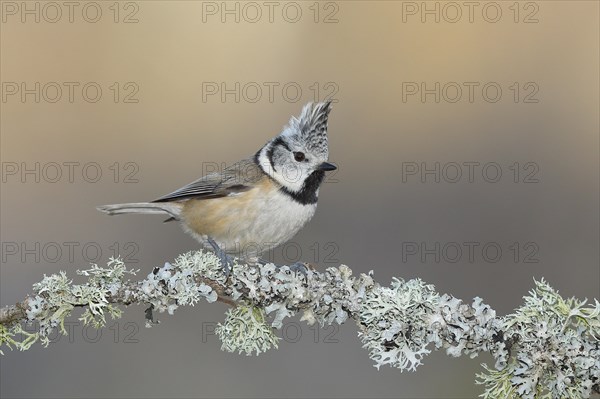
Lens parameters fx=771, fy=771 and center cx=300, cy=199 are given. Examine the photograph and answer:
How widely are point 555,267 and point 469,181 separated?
2.94ft

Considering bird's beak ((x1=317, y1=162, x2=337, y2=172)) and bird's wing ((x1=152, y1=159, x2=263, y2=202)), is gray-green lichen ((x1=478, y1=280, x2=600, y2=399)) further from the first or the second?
bird's wing ((x1=152, y1=159, x2=263, y2=202))

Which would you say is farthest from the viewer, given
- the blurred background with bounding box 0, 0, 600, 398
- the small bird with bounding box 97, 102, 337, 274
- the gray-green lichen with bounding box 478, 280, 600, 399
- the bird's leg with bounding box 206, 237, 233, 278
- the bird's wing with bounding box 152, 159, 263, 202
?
the blurred background with bounding box 0, 0, 600, 398

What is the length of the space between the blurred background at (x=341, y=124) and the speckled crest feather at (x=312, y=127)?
1.16 meters

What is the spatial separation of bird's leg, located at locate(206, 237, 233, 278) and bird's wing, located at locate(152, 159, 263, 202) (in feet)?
0.92

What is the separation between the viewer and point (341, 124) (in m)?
5.92

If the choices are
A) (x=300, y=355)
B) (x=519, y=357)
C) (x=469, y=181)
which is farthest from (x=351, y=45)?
(x=519, y=357)

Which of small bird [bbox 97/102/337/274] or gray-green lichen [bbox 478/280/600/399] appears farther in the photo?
small bird [bbox 97/102/337/274]

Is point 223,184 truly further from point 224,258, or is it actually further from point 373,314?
point 373,314

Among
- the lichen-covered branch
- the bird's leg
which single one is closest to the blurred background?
the bird's leg

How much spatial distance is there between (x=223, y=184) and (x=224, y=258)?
0.93 metres

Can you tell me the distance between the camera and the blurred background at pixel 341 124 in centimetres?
514

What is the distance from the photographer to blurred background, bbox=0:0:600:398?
5.14m

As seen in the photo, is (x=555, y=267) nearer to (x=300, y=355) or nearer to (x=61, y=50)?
(x=300, y=355)

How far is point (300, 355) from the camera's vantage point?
4.65m
